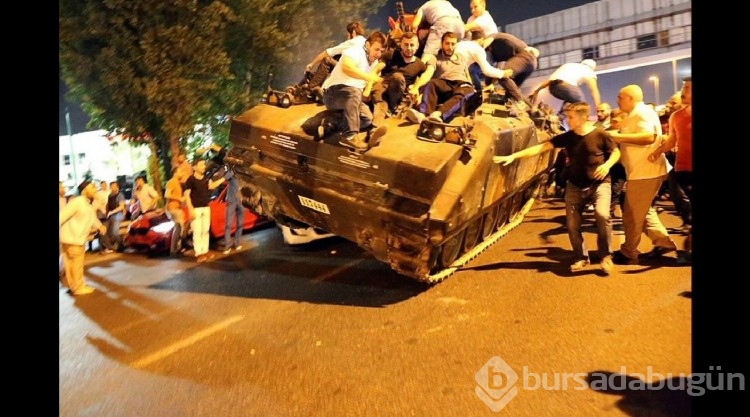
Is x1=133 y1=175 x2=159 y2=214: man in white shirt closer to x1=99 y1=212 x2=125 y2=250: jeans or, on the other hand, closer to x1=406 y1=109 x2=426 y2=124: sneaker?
x1=99 y1=212 x2=125 y2=250: jeans

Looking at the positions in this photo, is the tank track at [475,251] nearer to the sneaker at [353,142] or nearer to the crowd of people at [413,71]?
the sneaker at [353,142]

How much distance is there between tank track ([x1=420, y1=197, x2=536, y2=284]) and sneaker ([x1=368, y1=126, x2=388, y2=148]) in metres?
1.52

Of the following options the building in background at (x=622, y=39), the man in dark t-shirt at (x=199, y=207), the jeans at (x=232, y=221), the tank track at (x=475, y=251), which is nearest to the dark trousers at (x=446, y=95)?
the tank track at (x=475, y=251)

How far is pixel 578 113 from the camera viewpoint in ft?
18.7

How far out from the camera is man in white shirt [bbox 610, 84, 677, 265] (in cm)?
569

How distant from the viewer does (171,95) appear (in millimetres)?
12828

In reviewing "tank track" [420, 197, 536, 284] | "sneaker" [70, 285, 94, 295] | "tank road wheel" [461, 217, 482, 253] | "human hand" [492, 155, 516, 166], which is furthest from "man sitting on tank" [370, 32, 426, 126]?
"sneaker" [70, 285, 94, 295]

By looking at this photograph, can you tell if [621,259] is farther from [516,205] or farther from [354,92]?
[354,92]

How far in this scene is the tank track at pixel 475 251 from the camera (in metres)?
5.84

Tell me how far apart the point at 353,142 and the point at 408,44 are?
2394 millimetres

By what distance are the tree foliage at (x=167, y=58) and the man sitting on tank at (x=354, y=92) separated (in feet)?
27.6
